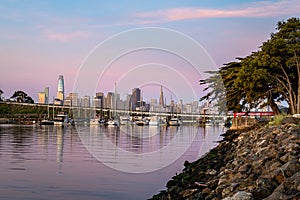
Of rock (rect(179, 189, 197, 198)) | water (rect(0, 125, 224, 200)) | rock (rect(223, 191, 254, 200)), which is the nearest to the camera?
rock (rect(223, 191, 254, 200))

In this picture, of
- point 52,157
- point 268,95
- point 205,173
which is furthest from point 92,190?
point 268,95

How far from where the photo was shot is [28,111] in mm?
180375

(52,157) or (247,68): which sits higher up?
(247,68)

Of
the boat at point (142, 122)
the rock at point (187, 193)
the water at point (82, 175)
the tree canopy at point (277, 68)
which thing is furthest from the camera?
the boat at point (142, 122)

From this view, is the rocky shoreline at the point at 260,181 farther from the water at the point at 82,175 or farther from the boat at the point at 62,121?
the boat at the point at 62,121

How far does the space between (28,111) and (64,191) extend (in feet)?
545

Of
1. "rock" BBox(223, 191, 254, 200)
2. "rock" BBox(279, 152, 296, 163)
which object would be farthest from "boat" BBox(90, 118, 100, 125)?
"rock" BBox(223, 191, 254, 200)

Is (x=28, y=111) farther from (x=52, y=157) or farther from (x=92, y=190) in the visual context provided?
(x=92, y=190)

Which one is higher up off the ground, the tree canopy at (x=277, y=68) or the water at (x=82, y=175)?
the tree canopy at (x=277, y=68)

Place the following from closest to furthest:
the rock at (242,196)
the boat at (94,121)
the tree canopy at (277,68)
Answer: the rock at (242,196) < the tree canopy at (277,68) < the boat at (94,121)

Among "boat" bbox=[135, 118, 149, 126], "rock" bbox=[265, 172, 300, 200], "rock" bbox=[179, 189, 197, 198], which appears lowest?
"boat" bbox=[135, 118, 149, 126]

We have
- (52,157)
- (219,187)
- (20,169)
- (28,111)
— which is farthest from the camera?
(28,111)

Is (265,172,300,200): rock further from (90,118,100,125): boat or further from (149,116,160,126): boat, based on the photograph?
(90,118,100,125): boat

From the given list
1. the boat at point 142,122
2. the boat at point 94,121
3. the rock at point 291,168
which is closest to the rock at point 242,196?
the rock at point 291,168
